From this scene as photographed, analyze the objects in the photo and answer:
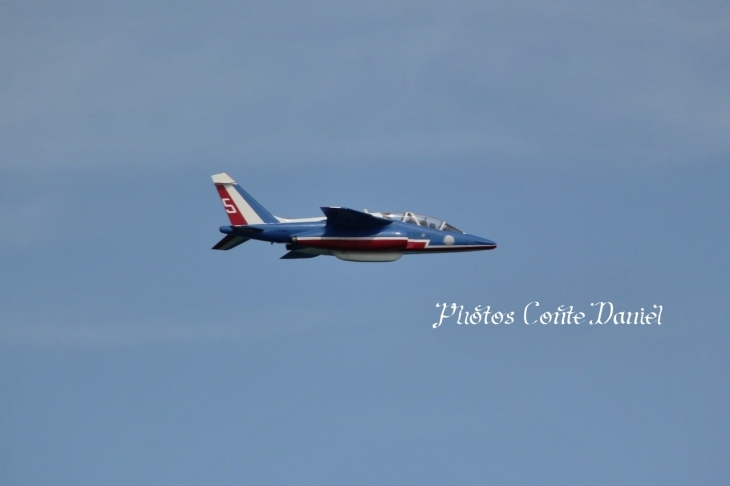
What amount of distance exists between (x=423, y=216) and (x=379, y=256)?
12.6 ft

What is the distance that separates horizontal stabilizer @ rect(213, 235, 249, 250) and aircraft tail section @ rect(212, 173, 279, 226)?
0.95m

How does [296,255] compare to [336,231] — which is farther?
[296,255]

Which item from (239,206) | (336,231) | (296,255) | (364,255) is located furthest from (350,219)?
(239,206)

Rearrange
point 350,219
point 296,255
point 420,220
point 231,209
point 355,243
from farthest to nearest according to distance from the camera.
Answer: point 296,255, point 420,220, point 231,209, point 355,243, point 350,219

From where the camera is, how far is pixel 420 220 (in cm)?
11131

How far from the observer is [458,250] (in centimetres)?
11188

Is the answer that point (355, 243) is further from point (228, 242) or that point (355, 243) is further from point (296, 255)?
point (228, 242)

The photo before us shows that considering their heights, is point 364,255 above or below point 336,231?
below

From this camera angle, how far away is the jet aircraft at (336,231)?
356ft

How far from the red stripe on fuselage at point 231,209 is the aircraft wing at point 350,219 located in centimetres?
516

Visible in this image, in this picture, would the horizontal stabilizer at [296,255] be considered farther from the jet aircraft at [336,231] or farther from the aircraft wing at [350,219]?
the aircraft wing at [350,219]

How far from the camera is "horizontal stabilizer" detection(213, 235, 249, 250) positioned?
110 m

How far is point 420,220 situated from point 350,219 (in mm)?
5273

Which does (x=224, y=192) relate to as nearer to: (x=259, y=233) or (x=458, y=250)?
(x=259, y=233)
